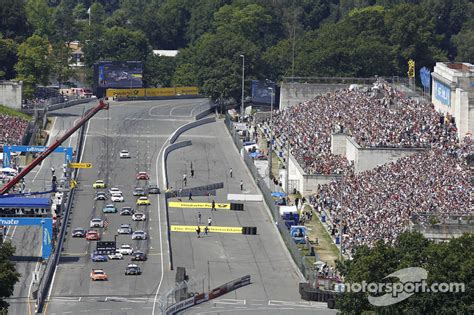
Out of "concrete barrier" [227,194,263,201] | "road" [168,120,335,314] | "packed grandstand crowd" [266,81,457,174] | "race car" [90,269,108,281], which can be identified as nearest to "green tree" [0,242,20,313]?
"race car" [90,269,108,281]

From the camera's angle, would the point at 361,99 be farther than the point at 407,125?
Yes

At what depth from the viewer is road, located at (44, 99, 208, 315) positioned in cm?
12462

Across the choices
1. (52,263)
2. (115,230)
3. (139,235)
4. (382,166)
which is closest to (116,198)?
(115,230)

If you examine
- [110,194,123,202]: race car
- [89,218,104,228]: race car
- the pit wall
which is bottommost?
[89,218,104,228]: race car

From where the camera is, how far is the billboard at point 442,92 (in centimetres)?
16275

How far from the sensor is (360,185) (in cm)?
15012

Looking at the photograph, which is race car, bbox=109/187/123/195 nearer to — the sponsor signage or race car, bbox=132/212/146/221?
race car, bbox=132/212/146/221

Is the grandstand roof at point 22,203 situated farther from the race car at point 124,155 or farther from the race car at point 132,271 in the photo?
the race car at point 124,155

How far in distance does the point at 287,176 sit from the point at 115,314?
40.7 m

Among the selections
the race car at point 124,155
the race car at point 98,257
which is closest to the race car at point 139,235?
the race car at point 98,257

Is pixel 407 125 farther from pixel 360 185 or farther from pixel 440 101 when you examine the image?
pixel 360 185

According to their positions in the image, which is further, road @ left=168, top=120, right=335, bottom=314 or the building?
the building

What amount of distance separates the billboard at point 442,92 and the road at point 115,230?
83.5 ft

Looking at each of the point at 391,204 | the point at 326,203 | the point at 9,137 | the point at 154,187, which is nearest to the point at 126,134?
the point at 9,137
